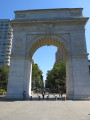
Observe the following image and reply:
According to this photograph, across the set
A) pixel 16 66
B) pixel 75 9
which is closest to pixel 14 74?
pixel 16 66

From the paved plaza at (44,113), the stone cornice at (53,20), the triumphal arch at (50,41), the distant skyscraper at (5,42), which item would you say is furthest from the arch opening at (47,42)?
the distant skyscraper at (5,42)

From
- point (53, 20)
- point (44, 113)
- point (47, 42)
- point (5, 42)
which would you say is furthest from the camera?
point (5, 42)

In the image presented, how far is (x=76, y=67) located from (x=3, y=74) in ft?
102

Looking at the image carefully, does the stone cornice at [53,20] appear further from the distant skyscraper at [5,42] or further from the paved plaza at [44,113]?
the distant skyscraper at [5,42]

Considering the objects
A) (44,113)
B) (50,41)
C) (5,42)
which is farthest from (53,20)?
(5,42)

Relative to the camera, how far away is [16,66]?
63.9ft

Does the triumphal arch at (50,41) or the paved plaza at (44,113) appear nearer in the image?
the paved plaza at (44,113)

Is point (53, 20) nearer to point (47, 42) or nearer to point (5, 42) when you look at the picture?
point (47, 42)

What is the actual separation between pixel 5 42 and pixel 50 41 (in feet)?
182

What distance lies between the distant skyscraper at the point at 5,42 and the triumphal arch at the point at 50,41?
1911 inches

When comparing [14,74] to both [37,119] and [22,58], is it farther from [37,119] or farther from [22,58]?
[37,119]

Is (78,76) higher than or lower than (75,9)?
lower

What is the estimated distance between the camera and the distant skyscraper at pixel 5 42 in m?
66.9

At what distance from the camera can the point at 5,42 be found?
234 ft
